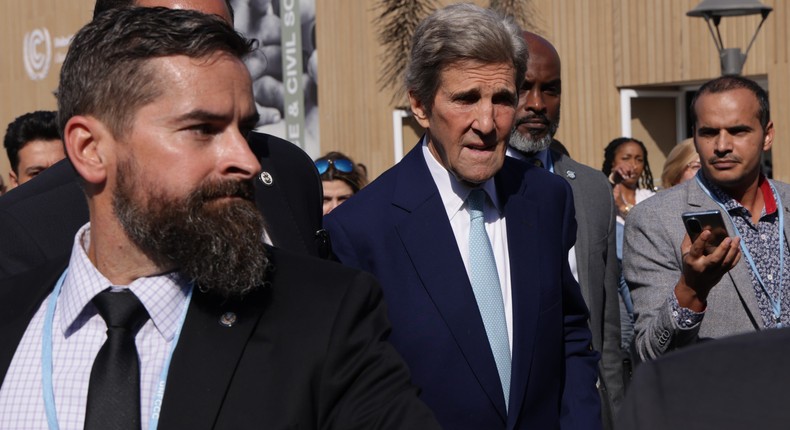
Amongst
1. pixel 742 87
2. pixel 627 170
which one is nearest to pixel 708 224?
pixel 742 87

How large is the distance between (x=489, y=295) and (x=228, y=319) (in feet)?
4.10

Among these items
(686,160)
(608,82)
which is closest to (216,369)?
(686,160)

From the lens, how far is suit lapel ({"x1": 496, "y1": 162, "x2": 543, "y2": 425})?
10.4 ft

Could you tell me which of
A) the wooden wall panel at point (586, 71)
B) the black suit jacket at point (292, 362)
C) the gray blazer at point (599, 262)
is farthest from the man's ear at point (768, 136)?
the wooden wall panel at point (586, 71)

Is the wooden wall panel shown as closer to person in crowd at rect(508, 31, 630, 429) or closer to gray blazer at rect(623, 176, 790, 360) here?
person in crowd at rect(508, 31, 630, 429)

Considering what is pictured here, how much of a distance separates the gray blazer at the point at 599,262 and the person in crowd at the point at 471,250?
90 centimetres

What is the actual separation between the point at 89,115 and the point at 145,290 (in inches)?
14.4

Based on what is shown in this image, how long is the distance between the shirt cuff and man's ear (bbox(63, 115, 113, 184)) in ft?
7.43

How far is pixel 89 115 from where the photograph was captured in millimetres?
2227

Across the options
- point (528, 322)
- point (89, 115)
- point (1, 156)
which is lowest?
point (1, 156)

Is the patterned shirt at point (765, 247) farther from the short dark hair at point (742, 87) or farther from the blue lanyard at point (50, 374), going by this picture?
the blue lanyard at point (50, 374)

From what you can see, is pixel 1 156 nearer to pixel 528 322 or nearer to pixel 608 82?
pixel 608 82

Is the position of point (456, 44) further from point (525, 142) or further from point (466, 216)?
point (525, 142)

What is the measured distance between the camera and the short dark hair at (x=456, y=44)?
3295 mm
